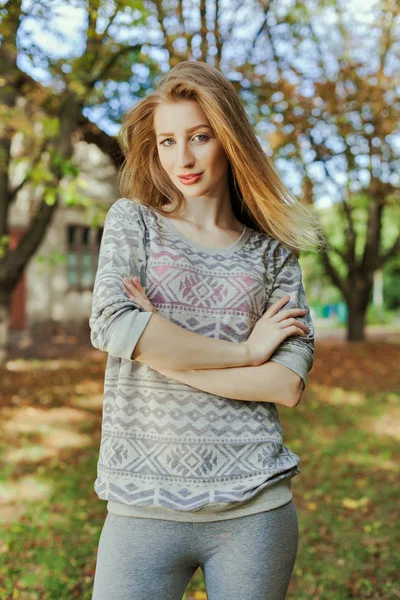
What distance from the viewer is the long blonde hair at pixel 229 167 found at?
185 cm

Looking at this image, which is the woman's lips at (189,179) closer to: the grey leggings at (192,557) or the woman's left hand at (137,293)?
the woman's left hand at (137,293)

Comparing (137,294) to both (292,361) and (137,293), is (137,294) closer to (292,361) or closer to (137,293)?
(137,293)

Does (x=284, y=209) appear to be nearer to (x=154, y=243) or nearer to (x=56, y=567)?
(x=154, y=243)

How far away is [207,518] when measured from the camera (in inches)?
66.4

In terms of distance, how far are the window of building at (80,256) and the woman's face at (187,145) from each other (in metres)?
16.1

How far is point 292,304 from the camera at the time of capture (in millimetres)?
1982

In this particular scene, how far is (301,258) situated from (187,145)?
4.02m

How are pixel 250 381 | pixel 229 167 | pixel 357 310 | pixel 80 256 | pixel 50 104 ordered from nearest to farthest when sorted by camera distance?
pixel 250 381 < pixel 229 167 < pixel 50 104 < pixel 357 310 < pixel 80 256

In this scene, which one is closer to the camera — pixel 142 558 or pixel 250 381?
pixel 142 558

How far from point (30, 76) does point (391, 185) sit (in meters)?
6.93

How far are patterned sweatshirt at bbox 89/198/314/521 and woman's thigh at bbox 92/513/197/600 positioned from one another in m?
0.03

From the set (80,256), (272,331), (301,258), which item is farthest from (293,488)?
(80,256)

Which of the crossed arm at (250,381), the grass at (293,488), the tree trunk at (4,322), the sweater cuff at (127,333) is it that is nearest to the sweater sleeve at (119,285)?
the sweater cuff at (127,333)

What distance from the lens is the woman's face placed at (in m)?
1.86
